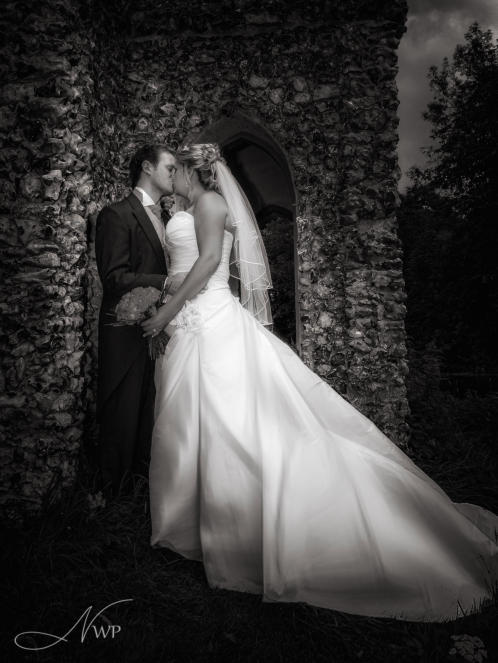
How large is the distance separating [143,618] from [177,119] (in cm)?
Answer: 468

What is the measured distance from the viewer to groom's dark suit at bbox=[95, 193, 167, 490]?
3.29 metres

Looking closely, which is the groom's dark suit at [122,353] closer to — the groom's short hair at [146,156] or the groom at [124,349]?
the groom at [124,349]

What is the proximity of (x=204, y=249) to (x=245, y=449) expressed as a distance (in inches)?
47.6

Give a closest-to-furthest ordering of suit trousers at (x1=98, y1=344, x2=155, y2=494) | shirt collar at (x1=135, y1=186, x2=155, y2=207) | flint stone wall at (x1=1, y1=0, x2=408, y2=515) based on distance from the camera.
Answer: suit trousers at (x1=98, y1=344, x2=155, y2=494) → shirt collar at (x1=135, y1=186, x2=155, y2=207) → flint stone wall at (x1=1, y1=0, x2=408, y2=515)

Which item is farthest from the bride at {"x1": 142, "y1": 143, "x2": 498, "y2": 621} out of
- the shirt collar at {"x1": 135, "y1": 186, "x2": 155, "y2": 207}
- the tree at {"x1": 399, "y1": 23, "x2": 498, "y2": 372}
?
the tree at {"x1": 399, "y1": 23, "x2": 498, "y2": 372}

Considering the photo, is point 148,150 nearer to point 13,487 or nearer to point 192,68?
point 192,68

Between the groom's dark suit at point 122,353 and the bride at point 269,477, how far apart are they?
15.3 inches

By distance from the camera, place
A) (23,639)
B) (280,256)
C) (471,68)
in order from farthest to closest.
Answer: (471,68)
(280,256)
(23,639)

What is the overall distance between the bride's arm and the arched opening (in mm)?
2508

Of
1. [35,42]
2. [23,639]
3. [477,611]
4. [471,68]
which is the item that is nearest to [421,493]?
[477,611]

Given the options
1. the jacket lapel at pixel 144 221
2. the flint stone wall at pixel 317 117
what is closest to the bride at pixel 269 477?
the jacket lapel at pixel 144 221

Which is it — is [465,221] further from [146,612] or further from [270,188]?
[146,612]

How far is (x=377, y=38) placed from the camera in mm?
4922

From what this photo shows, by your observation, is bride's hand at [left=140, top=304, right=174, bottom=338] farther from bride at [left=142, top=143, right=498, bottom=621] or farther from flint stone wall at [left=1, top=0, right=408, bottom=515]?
flint stone wall at [left=1, top=0, right=408, bottom=515]
